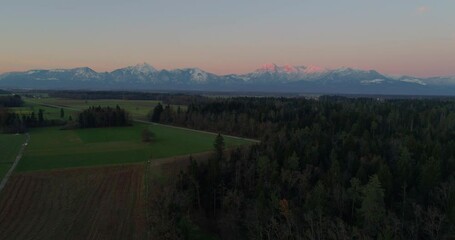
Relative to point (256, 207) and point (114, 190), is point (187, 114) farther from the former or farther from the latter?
point (256, 207)

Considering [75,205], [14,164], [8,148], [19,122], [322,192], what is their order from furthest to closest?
[19,122] → [8,148] → [14,164] → [75,205] → [322,192]

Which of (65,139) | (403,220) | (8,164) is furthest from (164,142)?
(403,220)

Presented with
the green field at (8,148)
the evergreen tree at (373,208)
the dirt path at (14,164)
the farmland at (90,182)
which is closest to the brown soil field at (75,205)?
the farmland at (90,182)

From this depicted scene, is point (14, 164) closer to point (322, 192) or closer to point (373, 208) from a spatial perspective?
point (322, 192)

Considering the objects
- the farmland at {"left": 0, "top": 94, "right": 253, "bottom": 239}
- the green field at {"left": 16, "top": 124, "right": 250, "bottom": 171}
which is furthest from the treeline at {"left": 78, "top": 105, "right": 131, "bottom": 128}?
the farmland at {"left": 0, "top": 94, "right": 253, "bottom": 239}

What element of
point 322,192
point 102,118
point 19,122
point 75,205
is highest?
point 322,192

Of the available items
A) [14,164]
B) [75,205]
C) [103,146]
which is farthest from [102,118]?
[75,205]
